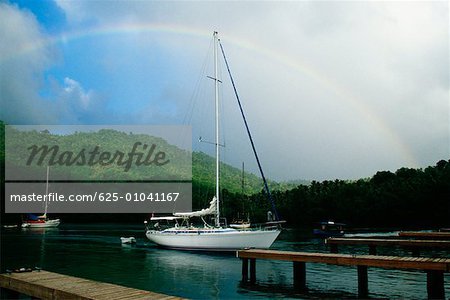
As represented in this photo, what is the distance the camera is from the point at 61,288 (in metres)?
13.4

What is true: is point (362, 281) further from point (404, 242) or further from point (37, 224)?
point (37, 224)

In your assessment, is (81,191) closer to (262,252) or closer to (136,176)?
(136,176)

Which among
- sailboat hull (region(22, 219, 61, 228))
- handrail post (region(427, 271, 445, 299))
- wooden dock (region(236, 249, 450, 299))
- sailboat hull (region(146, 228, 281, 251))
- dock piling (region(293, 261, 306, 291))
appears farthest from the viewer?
sailboat hull (region(22, 219, 61, 228))

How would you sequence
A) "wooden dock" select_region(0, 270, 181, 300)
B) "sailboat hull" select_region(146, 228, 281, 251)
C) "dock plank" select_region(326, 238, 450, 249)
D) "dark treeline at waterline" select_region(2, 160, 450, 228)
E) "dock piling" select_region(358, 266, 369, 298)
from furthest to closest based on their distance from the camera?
"dark treeline at waterline" select_region(2, 160, 450, 228) → "sailboat hull" select_region(146, 228, 281, 251) → "dock plank" select_region(326, 238, 450, 249) → "dock piling" select_region(358, 266, 369, 298) → "wooden dock" select_region(0, 270, 181, 300)

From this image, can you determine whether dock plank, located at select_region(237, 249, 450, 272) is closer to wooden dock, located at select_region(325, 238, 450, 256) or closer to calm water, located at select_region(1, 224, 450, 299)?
calm water, located at select_region(1, 224, 450, 299)

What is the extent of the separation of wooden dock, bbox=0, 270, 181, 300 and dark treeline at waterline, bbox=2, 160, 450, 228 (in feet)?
172

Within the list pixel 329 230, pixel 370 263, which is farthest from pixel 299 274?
pixel 329 230

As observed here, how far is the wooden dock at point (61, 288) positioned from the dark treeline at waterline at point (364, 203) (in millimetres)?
52360

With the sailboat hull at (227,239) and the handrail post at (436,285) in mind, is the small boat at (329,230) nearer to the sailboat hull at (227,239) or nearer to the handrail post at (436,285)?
the sailboat hull at (227,239)

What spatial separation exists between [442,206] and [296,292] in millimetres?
72471

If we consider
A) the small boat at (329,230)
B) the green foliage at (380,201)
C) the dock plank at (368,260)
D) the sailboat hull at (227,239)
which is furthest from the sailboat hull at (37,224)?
the dock plank at (368,260)

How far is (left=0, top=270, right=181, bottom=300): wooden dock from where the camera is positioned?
487 inches

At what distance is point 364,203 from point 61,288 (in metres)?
95.0

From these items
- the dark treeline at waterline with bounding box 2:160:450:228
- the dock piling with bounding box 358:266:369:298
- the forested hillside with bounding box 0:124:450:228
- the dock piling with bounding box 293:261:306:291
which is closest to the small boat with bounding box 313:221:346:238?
the forested hillside with bounding box 0:124:450:228
